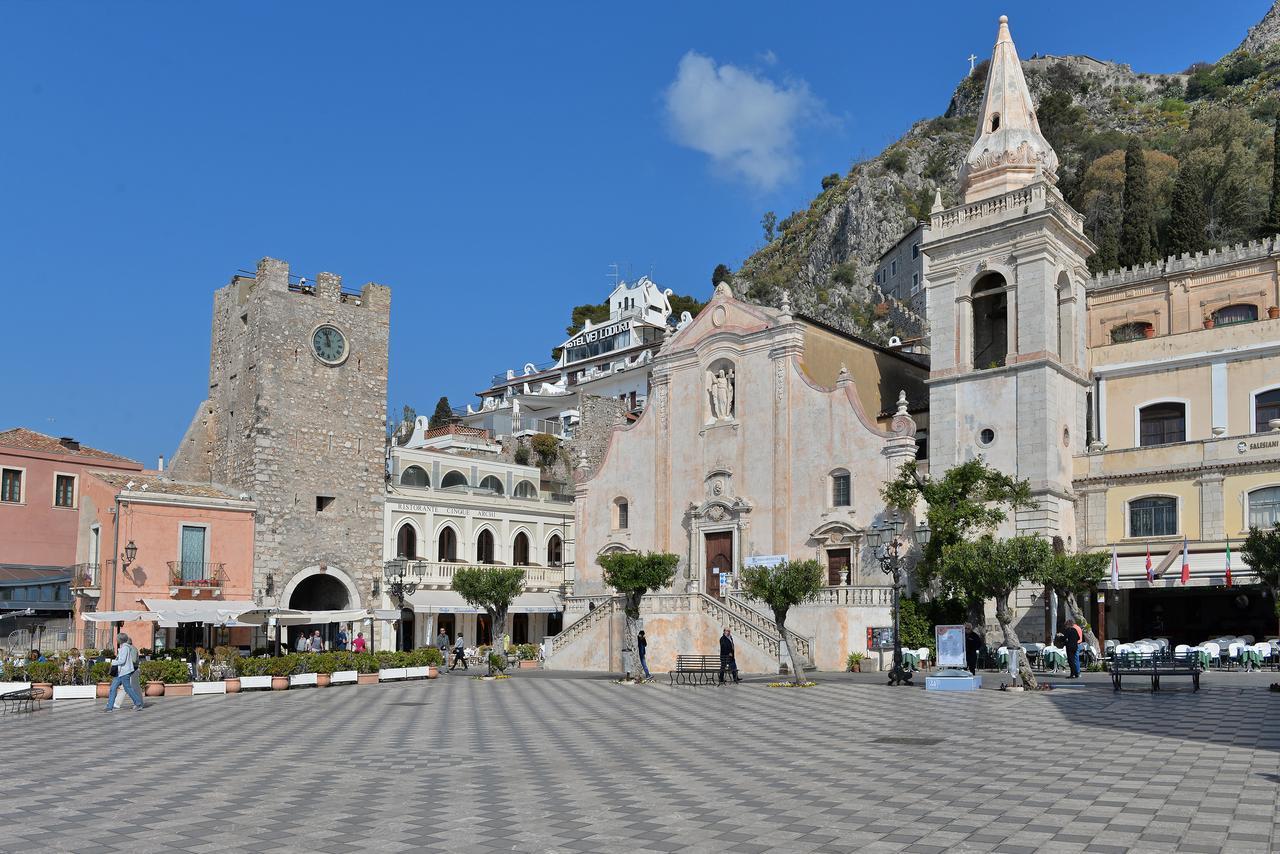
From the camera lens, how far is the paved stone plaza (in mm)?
10070

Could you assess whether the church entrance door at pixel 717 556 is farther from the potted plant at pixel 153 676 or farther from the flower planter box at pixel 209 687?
the potted plant at pixel 153 676

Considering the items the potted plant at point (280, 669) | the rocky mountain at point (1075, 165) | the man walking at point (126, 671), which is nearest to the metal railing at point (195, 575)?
the potted plant at point (280, 669)

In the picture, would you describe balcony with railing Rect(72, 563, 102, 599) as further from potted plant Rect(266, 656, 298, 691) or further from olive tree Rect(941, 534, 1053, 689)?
olive tree Rect(941, 534, 1053, 689)

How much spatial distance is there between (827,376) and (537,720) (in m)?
26.3

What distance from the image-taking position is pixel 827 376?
44.8 m

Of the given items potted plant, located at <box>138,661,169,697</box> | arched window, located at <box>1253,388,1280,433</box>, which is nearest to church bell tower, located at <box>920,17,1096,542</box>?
arched window, located at <box>1253,388,1280,433</box>

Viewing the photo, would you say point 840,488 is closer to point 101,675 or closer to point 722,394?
point 722,394

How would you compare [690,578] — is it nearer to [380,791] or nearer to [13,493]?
[13,493]

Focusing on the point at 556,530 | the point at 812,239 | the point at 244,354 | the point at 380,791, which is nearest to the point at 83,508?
the point at 244,354

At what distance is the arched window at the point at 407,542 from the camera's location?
5038 cm

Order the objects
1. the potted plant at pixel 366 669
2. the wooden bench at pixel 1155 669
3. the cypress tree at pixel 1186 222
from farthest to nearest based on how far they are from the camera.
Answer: the cypress tree at pixel 1186 222, the potted plant at pixel 366 669, the wooden bench at pixel 1155 669

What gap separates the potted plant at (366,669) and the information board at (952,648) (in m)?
16.2

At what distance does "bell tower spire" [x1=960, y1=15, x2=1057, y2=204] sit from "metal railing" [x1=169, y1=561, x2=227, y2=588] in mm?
31562

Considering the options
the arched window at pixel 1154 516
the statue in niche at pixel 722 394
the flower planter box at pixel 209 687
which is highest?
the statue in niche at pixel 722 394
